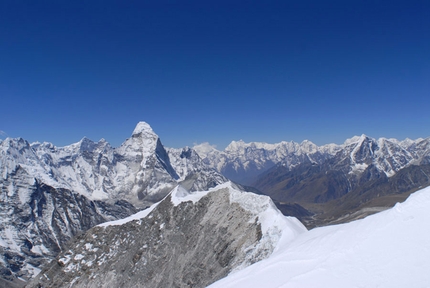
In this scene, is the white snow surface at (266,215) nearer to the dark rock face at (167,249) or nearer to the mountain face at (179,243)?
the mountain face at (179,243)

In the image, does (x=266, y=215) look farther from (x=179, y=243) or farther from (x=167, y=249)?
(x=167, y=249)

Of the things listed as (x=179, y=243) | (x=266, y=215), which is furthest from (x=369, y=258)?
(x=179, y=243)

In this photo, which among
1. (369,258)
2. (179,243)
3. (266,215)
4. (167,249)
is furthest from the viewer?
(167,249)

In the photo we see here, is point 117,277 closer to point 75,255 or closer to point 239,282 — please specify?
point 75,255

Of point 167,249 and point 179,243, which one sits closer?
point 179,243

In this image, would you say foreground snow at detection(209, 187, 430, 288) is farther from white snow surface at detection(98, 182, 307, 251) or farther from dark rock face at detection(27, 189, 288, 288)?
dark rock face at detection(27, 189, 288, 288)

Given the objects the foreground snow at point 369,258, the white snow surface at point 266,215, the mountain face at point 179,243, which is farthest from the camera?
the mountain face at point 179,243

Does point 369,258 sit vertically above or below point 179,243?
below

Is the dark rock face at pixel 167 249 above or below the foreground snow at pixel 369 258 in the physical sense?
above

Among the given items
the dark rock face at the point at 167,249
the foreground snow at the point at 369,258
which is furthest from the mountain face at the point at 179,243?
the foreground snow at the point at 369,258
